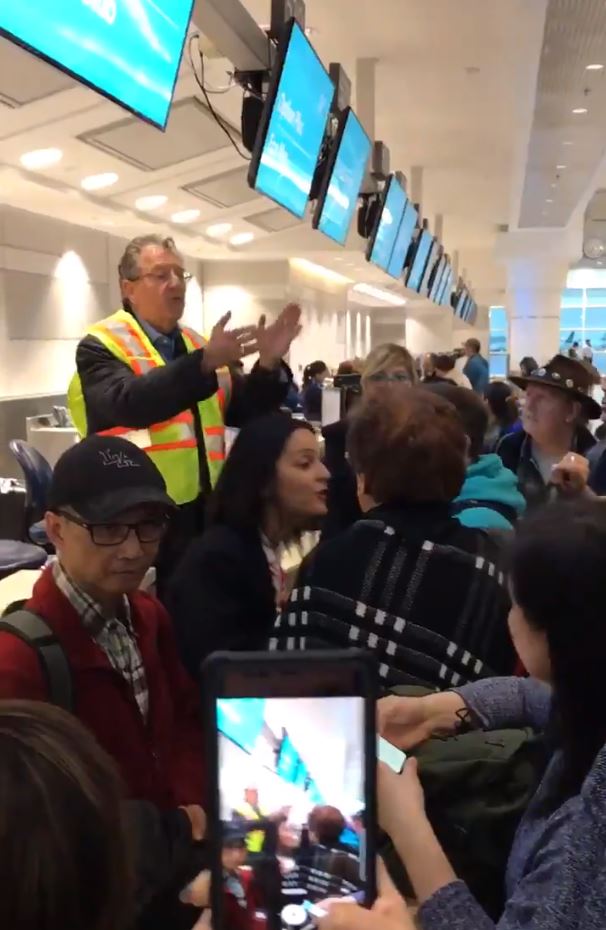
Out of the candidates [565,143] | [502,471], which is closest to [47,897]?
[502,471]

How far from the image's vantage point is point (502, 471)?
319 centimetres

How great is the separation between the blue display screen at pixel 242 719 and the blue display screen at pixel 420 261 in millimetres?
8887

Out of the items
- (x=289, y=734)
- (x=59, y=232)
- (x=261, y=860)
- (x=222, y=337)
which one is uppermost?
(x=59, y=232)

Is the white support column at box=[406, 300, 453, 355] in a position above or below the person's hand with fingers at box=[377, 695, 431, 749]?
above

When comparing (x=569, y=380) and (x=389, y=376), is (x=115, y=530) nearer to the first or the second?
(x=569, y=380)

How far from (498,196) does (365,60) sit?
6541 mm

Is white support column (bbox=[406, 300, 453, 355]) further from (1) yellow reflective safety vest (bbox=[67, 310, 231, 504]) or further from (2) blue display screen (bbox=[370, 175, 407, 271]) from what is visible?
(1) yellow reflective safety vest (bbox=[67, 310, 231, 504])

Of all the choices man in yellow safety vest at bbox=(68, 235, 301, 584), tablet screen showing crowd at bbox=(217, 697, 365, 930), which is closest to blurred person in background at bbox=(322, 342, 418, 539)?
man in yellow safety vest at bbox=(68, 235, 301, 584)

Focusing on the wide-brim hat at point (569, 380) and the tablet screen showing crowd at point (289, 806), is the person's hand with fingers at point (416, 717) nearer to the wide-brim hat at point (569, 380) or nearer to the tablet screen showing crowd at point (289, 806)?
the tablet screen showing crowd at point (289, 806)

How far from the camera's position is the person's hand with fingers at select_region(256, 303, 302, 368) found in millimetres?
3127

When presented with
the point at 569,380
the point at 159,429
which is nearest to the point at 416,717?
the point at 159,429

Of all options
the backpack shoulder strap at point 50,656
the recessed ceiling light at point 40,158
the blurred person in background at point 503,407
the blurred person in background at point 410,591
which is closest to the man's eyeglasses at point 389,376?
the blurred person in background at point 503,407

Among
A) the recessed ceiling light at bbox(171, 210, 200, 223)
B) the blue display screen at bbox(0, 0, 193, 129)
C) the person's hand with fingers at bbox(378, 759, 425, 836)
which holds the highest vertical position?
the recessed ceiling light at bbox(171, 210, 200, 223)

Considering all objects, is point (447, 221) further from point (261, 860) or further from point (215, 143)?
point (261, 860)
